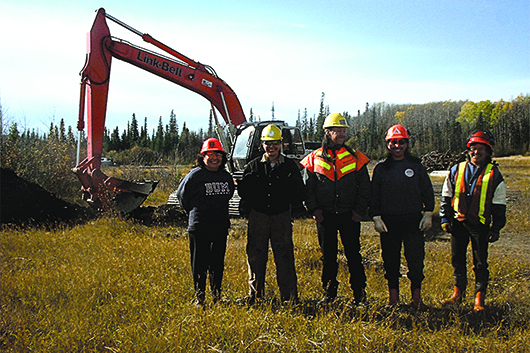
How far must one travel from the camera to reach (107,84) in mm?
9852

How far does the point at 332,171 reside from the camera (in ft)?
14.8

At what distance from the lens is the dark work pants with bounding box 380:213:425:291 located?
4.44 m

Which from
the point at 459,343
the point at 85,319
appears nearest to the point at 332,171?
the point at 459,343

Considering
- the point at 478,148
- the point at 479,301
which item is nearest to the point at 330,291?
the point at 479,301

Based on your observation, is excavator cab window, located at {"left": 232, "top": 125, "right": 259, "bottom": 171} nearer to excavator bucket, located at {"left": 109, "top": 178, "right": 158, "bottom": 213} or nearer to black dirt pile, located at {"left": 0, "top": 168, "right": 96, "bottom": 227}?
excavator bucket, located at {"left": 109, "top": 178, "right": 158, "bottom": 213}

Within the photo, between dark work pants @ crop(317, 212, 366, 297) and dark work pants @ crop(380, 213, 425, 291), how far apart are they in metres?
0.29

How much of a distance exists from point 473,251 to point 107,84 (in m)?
8.41

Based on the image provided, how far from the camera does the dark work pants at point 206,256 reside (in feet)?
14.7

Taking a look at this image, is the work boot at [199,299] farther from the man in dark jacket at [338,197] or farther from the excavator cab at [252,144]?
the excavator cab at [252,144]

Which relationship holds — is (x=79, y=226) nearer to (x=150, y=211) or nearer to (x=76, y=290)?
(x=150, y=211)

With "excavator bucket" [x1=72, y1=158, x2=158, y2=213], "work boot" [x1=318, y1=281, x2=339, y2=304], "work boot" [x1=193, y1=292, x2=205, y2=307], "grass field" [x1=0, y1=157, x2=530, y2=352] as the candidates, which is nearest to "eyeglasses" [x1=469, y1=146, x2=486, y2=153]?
"grass field" [x1=0, y1=157, x2=530, y2=352]

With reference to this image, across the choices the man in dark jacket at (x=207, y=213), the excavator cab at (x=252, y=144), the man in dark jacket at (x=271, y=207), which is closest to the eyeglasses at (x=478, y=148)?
the man in dark jacket at (x=271, y=207)

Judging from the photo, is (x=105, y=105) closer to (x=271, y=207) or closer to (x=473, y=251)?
(x=271, y=207)

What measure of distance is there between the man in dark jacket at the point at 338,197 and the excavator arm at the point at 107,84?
6.26 metres
